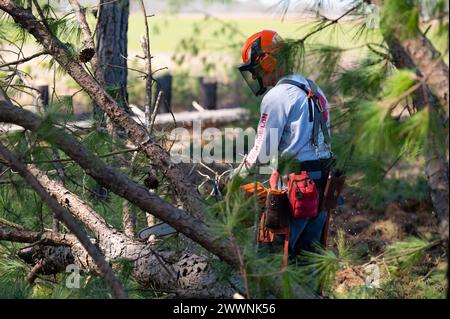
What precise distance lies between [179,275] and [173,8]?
1033 cm

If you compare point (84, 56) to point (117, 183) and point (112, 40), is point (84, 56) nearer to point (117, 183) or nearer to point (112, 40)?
point (117, 183)

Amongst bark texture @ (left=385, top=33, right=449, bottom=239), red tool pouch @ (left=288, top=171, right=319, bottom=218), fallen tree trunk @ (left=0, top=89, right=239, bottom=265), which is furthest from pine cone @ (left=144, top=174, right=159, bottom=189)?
bark texture @ (left=385, top=33, right=449, bottom=239)

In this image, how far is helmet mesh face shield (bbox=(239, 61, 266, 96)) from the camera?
14.3 ft

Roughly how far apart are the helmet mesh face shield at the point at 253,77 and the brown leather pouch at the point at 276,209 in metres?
0.58

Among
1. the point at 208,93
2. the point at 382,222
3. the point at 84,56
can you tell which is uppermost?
the point at 84,56

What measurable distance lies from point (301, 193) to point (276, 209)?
0.16m

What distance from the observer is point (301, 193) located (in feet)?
14.5

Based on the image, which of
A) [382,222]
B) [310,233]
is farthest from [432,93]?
[382,222]

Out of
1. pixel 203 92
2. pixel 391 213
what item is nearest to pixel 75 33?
pixel 391 213

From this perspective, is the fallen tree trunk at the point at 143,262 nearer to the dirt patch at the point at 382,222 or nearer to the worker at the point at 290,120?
the worker at the point at 290,120

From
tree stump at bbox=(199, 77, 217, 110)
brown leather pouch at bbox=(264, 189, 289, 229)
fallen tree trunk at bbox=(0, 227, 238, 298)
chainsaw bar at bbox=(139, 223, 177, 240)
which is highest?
brown leather pouch at bbox=(264, 189, 289, 229)

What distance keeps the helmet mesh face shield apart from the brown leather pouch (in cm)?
58

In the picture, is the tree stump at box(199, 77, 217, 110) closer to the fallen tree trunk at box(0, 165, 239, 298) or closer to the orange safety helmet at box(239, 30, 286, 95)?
the fallen tree trunk at box(0, 165, 239, 298)

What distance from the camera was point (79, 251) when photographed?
4547 mm
